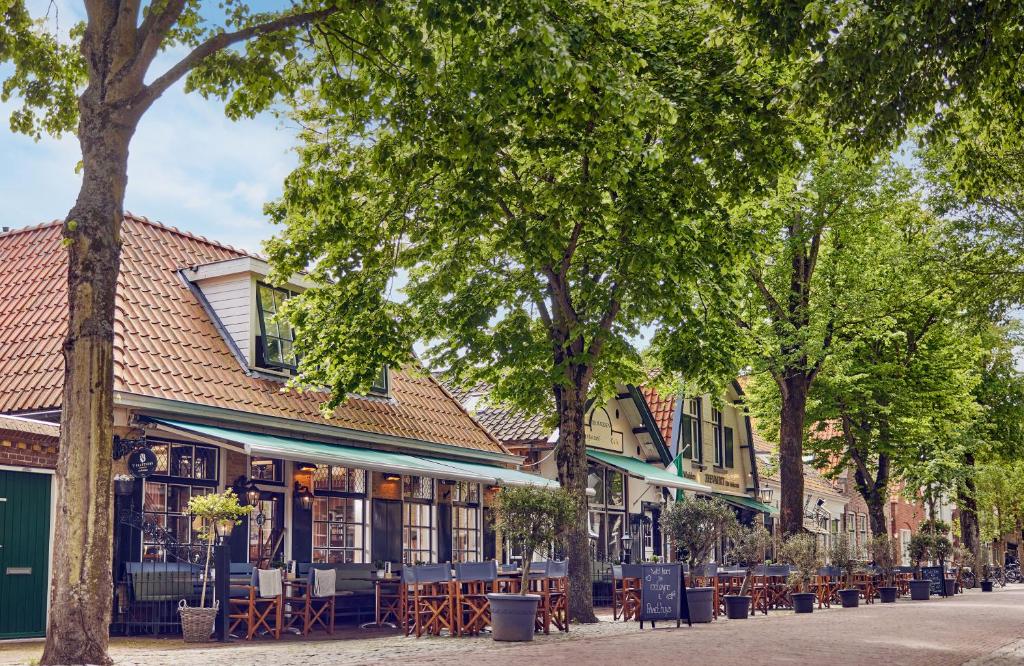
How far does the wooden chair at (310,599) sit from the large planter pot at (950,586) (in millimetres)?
22928

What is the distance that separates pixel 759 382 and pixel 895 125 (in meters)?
18.2

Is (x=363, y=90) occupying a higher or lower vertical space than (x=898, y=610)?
higher

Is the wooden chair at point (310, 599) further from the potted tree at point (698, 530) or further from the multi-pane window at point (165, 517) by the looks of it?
the potted tree at point (698, 530)

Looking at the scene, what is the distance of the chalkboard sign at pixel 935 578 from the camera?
1328 inches

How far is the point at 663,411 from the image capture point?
35.0 meters

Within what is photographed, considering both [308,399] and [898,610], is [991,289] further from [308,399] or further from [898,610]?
[308,399]

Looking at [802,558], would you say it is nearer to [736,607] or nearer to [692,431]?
[736,607]

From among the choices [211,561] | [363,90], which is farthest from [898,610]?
[363,90]

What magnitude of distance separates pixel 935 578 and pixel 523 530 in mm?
23607

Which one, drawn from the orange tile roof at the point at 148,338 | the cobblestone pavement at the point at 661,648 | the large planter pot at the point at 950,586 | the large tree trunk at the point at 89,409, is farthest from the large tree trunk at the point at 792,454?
the large tree trunk at the point at 89,409

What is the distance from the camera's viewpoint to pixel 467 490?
24641 mm

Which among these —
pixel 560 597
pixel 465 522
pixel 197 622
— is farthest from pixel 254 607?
pixel 465 522

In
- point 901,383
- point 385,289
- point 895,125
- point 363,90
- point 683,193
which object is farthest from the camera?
point 901,383

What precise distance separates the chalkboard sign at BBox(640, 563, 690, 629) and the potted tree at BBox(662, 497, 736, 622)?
748 millimetres
